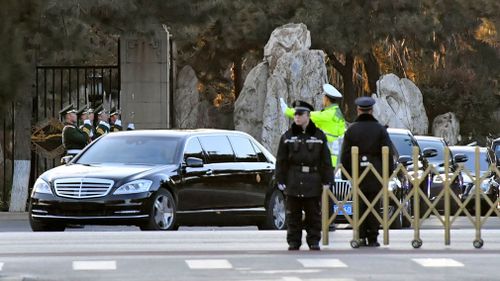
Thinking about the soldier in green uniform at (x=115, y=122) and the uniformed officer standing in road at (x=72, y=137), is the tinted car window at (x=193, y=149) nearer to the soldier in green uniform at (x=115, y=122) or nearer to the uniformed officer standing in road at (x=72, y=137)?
the uniformed officer standing in road at (x=72, y=137)

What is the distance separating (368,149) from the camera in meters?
20.6

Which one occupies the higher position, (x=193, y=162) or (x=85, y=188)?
(x=193, y=162)

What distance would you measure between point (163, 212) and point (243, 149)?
2572 millimetres

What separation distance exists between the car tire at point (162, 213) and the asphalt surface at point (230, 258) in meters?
1.06

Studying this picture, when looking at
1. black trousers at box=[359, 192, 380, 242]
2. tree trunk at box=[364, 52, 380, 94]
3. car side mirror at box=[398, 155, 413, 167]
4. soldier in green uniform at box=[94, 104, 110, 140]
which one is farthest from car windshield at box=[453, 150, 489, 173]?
tree trunk at box=[364, 52, 380, 94]

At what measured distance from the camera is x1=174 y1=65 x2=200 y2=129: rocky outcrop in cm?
5988

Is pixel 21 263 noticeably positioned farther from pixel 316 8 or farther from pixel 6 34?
pixel 316 8

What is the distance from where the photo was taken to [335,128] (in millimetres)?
23047

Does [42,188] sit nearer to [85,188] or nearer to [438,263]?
[85,188]

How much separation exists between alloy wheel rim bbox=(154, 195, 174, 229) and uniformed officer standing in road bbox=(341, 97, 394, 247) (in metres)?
4.00

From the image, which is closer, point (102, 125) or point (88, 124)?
point (88, 124)

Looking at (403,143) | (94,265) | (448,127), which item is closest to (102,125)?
(403,143)

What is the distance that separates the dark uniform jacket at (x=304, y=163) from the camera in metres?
19.9

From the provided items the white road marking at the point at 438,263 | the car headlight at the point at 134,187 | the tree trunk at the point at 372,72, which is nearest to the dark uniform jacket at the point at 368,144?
the white road marking at the point at 438,263
